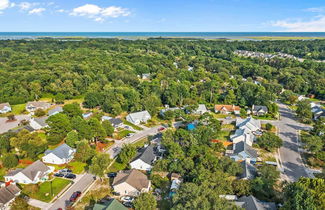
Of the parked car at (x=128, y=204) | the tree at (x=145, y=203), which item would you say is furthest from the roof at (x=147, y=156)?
the tree at (x=145, y=203)

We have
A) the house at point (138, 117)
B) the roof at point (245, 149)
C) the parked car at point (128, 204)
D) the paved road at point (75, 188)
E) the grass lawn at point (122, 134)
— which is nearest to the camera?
the parked car at point (128, 204)

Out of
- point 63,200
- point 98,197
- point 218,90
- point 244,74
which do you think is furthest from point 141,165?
point 244,74

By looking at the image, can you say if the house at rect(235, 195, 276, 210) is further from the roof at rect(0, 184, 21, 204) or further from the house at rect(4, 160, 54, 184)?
the roof at rect(0, 184, 21, 204)

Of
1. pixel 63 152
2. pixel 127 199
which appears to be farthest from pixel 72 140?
pixel 127 199

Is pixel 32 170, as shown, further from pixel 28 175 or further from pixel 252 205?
pixel 252 205

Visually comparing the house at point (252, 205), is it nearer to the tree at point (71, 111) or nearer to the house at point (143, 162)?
the house at point (143, 162)

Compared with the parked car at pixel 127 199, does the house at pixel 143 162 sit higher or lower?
higher
